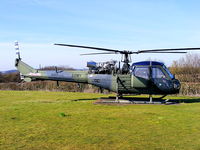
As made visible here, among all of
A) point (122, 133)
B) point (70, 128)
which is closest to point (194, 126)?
point (122, 133)

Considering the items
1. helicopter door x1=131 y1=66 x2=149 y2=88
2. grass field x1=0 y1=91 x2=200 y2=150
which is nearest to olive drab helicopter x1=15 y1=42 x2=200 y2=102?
helicopter door x1=131 y1=66 x2=149 y2=88

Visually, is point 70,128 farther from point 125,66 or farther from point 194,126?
point 125,66

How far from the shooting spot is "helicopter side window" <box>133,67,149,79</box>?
592 inches

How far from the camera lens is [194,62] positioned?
5000 centimetres

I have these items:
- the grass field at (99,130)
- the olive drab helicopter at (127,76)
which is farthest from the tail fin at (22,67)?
the grass field at (99,130)

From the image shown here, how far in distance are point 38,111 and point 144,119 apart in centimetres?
529

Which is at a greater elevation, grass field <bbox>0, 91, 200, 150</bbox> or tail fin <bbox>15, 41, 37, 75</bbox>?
tail fin <bbox>15, 41, 37, 75</bbox>

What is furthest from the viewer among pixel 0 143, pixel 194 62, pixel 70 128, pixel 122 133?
pixel 194 62

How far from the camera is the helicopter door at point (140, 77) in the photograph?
15.1 meters

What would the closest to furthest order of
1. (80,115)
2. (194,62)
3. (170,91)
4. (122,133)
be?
(122,133)
(80,115)
(170,91)
(194,62)

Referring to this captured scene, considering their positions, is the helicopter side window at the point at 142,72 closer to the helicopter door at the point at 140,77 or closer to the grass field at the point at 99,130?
the helicopter door at the point at 140,77

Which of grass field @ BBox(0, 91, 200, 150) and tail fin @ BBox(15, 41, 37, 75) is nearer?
grass field @ BBox(0, 91, 200, 150)

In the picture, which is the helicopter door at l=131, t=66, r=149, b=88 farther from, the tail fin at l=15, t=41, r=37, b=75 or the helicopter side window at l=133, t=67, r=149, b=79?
the tail fin at l=15, t=41, r=37, b=75

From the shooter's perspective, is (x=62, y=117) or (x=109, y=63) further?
(x=109, y=63)
